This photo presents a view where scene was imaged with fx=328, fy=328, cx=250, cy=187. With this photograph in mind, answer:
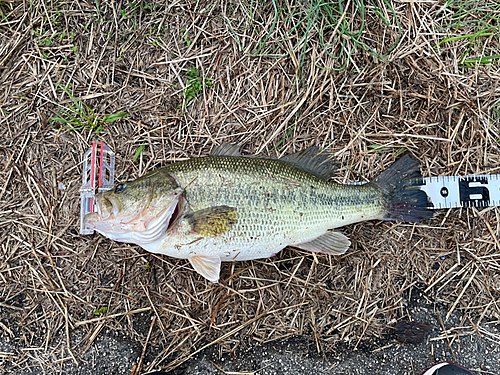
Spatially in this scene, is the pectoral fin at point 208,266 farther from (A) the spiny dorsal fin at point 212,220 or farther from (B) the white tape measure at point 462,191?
(B) the white tape measure at point 462,191

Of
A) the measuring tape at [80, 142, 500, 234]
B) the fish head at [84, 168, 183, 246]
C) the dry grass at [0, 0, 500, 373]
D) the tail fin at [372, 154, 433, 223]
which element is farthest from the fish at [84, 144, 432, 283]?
the measuring tape at [80, 142, 500, 234]

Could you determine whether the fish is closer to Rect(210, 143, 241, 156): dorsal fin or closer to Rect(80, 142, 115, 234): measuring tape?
Rect(210, 143, 241, 156): dorsal fin

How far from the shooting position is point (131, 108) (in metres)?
3.26

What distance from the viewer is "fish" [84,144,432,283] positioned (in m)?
2.60

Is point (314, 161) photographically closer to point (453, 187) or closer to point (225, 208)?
point (225, 208)

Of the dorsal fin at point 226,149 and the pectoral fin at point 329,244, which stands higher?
the dorsal fin at point 226,149

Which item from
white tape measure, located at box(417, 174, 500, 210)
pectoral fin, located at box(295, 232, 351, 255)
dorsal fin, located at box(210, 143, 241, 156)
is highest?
dorsal fin, located at box(210, 143, 241, 156)

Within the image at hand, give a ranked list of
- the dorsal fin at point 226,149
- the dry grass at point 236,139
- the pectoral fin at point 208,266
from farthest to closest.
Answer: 1. the dry grass at point 236,139
2. the dorsal fin at point 226,149
3. the pectoral fin at point 208,266

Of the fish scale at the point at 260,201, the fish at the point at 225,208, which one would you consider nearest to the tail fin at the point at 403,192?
the fish at the point at 225,208

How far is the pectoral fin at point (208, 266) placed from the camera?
2.75m

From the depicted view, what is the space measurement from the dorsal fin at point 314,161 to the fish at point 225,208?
0.31ft

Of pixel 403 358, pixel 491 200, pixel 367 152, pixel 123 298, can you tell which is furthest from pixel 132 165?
pixel 491 200

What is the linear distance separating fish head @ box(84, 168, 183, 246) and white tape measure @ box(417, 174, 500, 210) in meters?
2.36

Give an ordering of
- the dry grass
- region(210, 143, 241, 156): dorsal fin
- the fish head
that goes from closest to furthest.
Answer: the fish head, region(210, 143, 241, 156): dorsal fin, the dry grass
